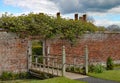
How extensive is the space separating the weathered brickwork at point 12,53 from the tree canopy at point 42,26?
0.57m

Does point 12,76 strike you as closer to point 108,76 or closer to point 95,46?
point 108,76

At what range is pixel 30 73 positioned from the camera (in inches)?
880

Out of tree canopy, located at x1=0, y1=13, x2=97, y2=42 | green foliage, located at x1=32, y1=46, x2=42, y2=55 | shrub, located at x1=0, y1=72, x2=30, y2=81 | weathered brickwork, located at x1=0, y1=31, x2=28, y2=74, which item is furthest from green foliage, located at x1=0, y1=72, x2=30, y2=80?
tree canopy, located at x1=0, y1=13, x2=97, y2=42

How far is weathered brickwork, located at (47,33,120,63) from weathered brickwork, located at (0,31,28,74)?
2.35 metres

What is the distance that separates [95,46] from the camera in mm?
26922

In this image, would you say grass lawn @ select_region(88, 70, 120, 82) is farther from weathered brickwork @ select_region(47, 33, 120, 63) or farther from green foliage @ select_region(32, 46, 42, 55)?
green foliage @ select_region(32, 46, 42, 55)

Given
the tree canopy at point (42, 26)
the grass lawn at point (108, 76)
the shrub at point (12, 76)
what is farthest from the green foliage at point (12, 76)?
the grass lawn at point (108, 76)

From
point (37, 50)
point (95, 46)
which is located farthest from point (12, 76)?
point (95, 46)

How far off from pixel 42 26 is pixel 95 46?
6115mm

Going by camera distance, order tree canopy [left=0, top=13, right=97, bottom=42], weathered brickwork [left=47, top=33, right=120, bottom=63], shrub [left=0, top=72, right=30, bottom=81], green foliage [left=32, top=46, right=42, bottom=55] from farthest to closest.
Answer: weathered brickwork [left=47, top=33, right=120, bottom=63] → green foliage [left=32, top=46, right=42, bottom=55] → tree canopy [left=0, top=13, right=97, bottom=42] → shrub [left=0, top=72, right=30, bottom=81]

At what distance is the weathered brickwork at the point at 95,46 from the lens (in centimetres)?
2422

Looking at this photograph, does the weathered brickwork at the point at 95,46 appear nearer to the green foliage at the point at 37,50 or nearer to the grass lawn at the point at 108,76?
the green foliage at the point at 37,50

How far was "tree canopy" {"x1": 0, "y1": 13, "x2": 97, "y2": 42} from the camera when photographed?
22016mm

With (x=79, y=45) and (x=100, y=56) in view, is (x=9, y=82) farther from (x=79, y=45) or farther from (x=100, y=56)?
(x=100, y=56)
